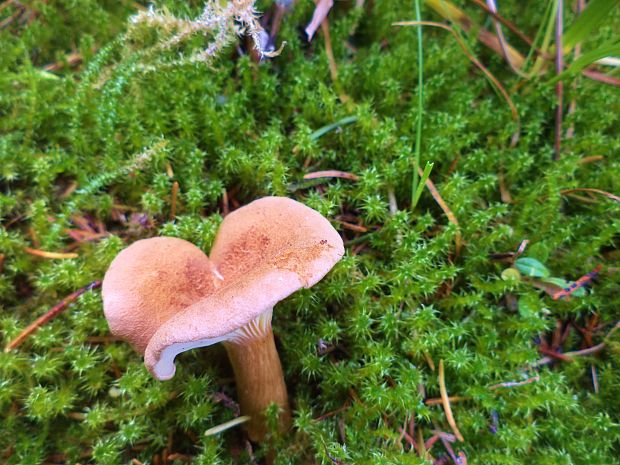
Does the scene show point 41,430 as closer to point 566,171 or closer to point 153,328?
point 153,328

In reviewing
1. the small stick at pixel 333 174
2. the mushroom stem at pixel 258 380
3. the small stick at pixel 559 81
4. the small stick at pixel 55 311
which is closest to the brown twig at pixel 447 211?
the small stick at pixel 333 174

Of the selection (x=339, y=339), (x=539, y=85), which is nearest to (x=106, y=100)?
(x=339, y=339)

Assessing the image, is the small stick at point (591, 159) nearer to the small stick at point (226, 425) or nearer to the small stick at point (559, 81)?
the small stick at point (559, 81)

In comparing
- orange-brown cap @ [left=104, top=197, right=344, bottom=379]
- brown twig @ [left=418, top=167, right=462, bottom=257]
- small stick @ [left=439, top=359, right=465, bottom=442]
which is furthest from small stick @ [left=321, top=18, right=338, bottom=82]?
small stick @ [left=439, top=359, right=465, bottom=442]

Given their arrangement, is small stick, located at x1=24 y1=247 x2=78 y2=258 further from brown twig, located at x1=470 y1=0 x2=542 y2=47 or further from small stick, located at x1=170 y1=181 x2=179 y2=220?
brown twig, located at x1=470 y1=0 x2=542 y2=47

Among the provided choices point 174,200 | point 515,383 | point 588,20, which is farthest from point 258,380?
point 588,20

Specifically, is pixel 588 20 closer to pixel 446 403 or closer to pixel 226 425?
pixel 446 403
